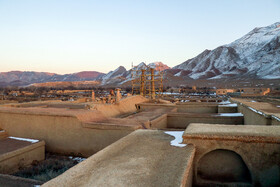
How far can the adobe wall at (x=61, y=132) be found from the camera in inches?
316

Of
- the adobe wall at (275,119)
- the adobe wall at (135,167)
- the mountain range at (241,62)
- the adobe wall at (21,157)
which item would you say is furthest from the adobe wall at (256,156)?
the mountain range at (241,62)

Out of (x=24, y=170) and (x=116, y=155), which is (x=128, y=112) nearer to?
(x=24, y=170)

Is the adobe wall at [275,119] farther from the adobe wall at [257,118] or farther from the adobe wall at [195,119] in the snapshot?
the adobe wall at [195,119]

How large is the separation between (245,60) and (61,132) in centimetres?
11981

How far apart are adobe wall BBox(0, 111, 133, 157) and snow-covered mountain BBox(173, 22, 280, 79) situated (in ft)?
259

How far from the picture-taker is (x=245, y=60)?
369 feet


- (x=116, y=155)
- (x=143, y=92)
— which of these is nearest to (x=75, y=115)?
(x=116, y=155)

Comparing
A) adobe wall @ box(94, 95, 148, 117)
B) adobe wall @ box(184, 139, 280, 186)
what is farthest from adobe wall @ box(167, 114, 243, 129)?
adobe wall @ box(184, 139, 280, 186)

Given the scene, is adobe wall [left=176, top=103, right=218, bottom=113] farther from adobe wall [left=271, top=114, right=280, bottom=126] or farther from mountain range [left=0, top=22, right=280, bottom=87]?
A: mountain range [left=0, top=22, right=280, bottom=87]

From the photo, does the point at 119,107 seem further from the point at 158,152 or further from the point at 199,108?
the point at 158,152

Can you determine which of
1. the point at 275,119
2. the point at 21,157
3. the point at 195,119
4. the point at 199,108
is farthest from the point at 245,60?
the point at 21,157

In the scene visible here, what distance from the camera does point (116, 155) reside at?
436 centimetres

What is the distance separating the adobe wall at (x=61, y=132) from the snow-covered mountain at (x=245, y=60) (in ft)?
259

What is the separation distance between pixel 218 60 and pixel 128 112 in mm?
124578
